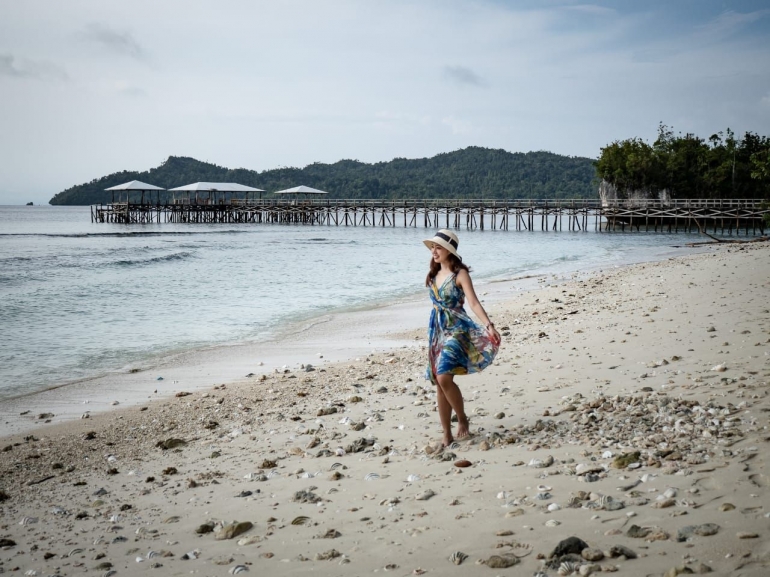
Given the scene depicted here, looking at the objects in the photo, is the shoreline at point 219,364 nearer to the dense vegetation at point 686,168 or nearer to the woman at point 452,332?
the woman at point 452,332

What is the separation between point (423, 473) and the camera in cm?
471

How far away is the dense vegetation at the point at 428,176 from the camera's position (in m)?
144

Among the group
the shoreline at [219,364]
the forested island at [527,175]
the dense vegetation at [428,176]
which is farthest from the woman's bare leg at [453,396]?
the dense vegetation at [428,176]

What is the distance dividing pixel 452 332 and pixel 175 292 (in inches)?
690

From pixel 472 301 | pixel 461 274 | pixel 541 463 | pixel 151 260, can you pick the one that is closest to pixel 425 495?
pixel 541 463

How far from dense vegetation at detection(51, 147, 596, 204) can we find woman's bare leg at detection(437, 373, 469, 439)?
133858 mm

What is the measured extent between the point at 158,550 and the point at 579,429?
3.16 m

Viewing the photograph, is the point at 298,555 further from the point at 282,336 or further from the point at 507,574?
the point at 282,336

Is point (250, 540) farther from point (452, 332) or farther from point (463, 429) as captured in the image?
point (452, 332)

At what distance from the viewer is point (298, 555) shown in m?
3.68

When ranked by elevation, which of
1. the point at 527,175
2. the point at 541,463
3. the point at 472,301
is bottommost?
the point at 541,463

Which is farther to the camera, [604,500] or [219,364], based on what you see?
[219,364]

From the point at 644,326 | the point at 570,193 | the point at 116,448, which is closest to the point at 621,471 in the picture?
the point at 116,448

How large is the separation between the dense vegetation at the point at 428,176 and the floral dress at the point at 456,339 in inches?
5270
